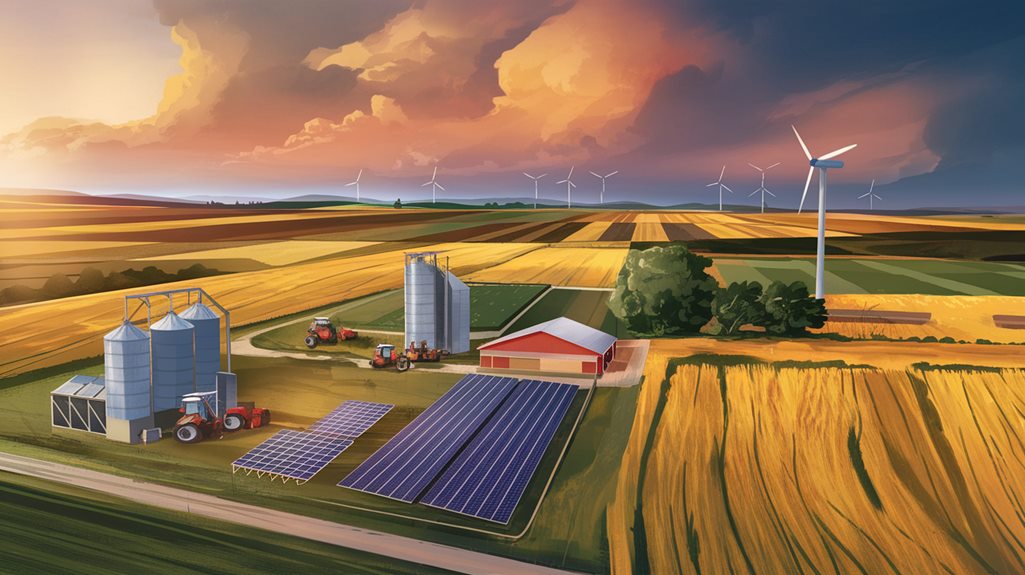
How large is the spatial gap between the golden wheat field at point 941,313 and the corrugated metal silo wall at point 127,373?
50831mm

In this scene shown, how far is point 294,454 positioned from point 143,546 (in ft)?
26.1

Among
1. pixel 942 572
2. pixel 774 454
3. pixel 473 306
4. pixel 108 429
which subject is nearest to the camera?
pixel 942 572

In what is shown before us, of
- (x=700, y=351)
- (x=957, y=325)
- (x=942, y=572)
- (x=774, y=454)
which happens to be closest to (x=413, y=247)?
(x=700, y=351)

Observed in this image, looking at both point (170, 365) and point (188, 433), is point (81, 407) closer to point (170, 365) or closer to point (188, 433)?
point (170, 365)

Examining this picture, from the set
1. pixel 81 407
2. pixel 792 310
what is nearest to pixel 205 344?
pixel 81 407

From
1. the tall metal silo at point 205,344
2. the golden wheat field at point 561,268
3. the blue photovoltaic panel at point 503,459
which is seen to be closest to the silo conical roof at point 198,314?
the tall metal silo at point 205,344

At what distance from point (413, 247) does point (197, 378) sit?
75938mm

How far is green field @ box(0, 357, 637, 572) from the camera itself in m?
21.9

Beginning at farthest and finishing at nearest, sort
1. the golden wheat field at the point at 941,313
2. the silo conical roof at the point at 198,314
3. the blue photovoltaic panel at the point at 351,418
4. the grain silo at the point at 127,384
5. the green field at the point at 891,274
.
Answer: the green field at the point at 891,274 → the golden wheat field at the point at 941,313 → the silo conical roof at the point at 198,314 → the blue photovoltaic panel at the point at 351,418 → the grain silo at the point at 127,384

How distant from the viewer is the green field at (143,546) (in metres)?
19.4

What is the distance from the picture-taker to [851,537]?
848 inches

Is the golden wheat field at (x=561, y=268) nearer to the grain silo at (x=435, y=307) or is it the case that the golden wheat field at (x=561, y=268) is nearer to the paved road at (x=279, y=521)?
the grain silo at (x=435, y=307)

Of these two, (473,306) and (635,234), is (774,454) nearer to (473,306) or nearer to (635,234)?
(473,306)

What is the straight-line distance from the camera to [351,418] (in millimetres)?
32688
